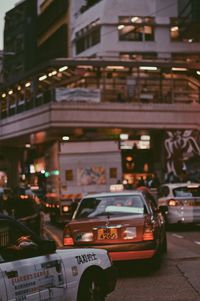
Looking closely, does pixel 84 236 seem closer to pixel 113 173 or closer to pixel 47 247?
pixel 47 247

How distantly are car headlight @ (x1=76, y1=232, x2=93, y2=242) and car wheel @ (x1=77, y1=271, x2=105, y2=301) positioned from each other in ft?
10.5

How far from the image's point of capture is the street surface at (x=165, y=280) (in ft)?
30.9

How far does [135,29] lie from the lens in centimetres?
5228

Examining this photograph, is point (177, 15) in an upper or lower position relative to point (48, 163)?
upper

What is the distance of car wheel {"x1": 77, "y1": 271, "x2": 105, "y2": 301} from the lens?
297 inches

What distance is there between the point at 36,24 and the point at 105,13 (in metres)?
22.6

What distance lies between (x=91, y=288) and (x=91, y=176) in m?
17.0

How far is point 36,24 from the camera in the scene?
73.2 m

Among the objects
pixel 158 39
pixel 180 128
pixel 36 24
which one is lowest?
pixel 180 128

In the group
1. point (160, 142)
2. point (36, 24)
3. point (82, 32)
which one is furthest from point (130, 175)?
point (36, 24)

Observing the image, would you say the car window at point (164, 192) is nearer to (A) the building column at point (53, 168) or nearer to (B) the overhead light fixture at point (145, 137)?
(A) the building column at point (53, 168)

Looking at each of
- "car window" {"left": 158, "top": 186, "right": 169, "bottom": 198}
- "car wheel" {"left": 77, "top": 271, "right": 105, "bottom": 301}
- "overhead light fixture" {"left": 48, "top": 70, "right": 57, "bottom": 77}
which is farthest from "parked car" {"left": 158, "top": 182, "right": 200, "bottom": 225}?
"overhead light fixture" {"left": 48, "top": 70, "right": 57, "bottom": 77}

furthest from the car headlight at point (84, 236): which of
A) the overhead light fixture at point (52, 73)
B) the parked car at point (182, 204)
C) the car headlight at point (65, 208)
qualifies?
the overhead light fixture at point (52, 73)

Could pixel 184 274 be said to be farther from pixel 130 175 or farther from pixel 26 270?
pixel 130 175
